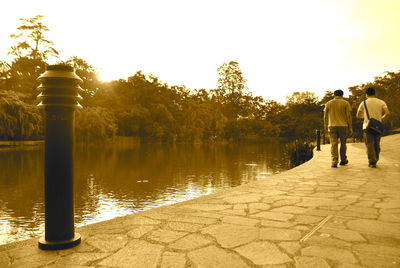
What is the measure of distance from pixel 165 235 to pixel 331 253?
117 centimetres

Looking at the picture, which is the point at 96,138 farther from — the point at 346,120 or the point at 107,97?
the point at 346,120

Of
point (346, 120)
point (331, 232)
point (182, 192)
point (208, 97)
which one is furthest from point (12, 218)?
point (208, 97)

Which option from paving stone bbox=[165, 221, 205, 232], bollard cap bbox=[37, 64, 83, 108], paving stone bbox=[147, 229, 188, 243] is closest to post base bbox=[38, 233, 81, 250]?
paving stone bbox=[147, 229, 188, 243]

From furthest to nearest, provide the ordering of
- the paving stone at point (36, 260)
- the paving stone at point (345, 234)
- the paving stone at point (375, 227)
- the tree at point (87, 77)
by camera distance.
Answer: the tree at point (87, 77), the paving stone at point (375, 227), the paving stone at point (345, 234), the paving stone at point (36, 260)

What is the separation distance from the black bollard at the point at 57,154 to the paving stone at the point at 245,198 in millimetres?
1983

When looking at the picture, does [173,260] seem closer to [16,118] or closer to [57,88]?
[57,88]

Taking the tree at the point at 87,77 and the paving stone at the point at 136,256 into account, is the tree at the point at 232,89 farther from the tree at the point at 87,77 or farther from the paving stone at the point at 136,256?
the paving stone at the point at 136,256

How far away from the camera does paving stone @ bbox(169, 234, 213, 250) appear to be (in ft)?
7.14

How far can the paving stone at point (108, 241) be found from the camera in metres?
2.14

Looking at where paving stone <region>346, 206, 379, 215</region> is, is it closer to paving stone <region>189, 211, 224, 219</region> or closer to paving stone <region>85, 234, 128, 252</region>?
paving stone <region>189, 211, 224, 219</region>

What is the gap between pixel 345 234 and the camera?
2488 mm

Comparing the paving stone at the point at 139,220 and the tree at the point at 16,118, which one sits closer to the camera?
the paving stone at the point at 139,220

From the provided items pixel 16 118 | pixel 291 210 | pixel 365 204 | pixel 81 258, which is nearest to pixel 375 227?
pixel 291 210

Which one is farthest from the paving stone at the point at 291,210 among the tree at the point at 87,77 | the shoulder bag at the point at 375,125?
the tree at the point at 87,77
